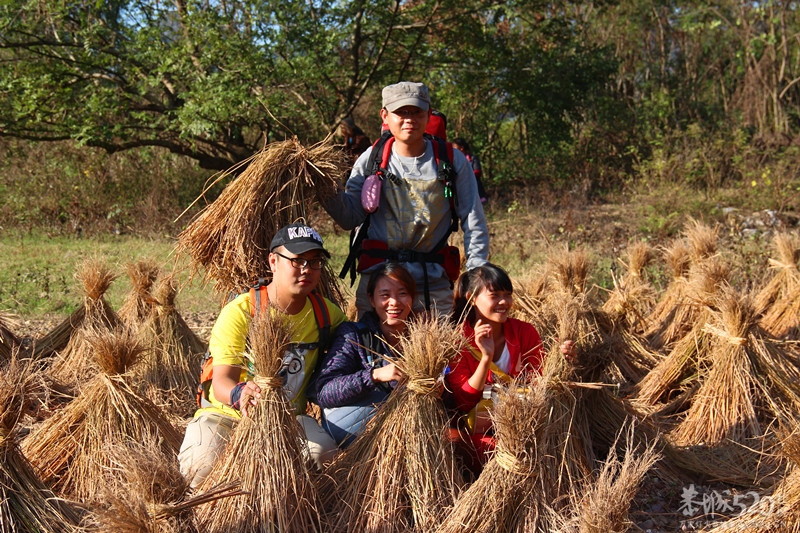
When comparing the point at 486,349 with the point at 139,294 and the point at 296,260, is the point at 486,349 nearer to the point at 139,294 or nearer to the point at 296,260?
the point at 296,260

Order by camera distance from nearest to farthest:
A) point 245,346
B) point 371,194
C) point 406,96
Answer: point 245,346
point 406,96
point 371,194

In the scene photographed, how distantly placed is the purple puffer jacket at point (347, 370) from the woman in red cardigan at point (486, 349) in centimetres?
31

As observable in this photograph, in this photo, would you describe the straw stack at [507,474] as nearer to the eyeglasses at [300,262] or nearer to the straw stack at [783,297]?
the eyeglasses at [300,262]

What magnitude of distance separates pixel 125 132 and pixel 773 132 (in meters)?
10.6

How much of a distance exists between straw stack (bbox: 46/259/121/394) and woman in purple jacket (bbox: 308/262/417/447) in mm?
2001

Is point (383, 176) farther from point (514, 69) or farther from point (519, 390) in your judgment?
point (514, 69)

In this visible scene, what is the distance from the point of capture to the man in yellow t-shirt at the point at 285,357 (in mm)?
2990

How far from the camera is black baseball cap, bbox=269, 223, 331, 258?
3123 mm

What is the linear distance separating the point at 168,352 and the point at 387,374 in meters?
2.37

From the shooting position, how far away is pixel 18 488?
8.23 feet

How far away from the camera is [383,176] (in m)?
3.66

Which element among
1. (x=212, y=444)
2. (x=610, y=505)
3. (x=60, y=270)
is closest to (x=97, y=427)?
(x=212, y=444)

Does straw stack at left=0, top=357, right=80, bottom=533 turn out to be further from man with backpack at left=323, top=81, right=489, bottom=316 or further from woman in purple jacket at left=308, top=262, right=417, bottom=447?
man with backpack at left=323, top=81, right=489, bottom=316

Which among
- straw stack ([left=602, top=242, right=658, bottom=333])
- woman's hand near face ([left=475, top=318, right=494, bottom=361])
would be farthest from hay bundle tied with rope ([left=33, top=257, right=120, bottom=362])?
straw stack ([left=602, top=242, right=658, bottom=333])
